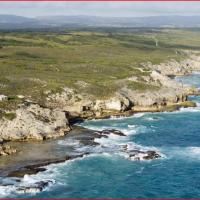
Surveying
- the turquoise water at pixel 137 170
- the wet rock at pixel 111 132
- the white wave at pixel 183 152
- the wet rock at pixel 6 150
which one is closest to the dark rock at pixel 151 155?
the turquoise water at pixel 137 170

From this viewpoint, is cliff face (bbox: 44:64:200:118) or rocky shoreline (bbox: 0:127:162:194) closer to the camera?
rocky shoreline (bbox: 0:127:162:194)

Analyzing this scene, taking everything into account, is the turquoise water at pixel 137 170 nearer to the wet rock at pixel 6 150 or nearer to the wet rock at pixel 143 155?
the wet rock at pixel 143 155

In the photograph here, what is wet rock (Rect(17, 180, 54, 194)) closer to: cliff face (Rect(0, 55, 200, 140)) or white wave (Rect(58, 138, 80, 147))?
white wave (Rect(58, 138, 80, 147))

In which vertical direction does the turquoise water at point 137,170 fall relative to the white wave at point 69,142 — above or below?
below

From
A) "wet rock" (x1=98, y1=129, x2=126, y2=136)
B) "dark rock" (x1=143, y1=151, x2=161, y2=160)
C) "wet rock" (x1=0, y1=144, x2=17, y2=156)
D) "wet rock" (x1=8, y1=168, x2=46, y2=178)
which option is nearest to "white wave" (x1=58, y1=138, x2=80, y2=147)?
"wet rock" (x1=98, y1=129, x2=126, y2=136)

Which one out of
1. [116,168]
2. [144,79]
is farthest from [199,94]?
[116,168]

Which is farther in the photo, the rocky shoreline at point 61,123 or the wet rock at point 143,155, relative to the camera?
the wet rock at point 143,155

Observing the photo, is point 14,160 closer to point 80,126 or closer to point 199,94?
point 80,126
